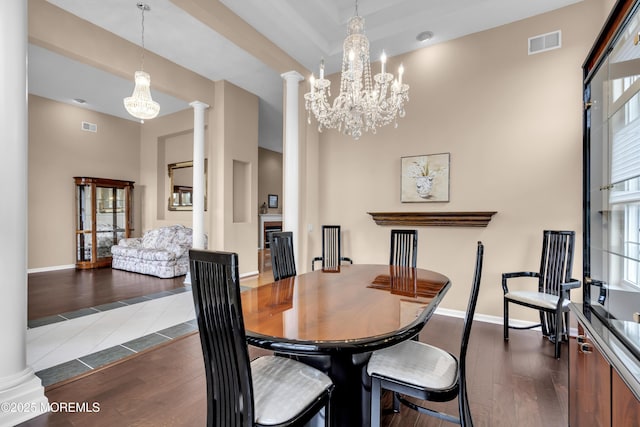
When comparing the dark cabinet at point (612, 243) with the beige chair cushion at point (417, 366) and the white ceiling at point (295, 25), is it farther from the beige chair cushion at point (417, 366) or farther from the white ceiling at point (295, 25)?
the white ceiling at point (295, 25)

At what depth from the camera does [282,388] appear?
125cm

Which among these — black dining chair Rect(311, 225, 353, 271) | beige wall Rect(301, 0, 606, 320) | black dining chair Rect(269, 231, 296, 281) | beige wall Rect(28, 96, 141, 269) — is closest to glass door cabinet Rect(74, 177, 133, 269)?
beige wall Rect(28, 96, 141, 269)

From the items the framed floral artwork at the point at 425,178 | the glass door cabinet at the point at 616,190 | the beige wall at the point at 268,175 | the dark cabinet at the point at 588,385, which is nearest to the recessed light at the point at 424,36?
the framed floral artwork at the point at 425,178

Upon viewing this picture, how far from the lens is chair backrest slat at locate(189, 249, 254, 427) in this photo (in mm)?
1037

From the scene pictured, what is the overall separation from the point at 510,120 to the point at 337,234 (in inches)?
95.1

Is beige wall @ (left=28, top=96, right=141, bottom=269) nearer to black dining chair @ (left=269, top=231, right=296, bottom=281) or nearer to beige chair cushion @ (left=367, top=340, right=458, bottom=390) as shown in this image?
black dining chair @ (left=269, top=231, right=296, bottom=281)

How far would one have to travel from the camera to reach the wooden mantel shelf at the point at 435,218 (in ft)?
11.0

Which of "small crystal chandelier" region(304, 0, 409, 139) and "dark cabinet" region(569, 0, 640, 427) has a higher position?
"small crystal chandelier" region(304, 0, 409, 139)

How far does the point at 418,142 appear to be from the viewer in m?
3.81

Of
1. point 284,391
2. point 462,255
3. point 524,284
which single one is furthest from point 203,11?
point 524,284

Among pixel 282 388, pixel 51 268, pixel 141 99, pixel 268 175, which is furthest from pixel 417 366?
pixel 268 175

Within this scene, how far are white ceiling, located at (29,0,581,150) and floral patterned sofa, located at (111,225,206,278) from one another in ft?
10.3

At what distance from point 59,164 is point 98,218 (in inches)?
52.3

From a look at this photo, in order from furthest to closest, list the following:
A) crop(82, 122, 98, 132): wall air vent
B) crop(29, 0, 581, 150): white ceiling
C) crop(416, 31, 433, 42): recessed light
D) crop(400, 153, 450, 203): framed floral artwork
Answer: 1. crop(82, 122, 98, 132): wall air vent
2. crop(400, 153, 450, 203): framed floral artwork
3. crop(416, 31, 433, 42): recessed light
4. crop(29, 0, 581, 150): white ceiling
